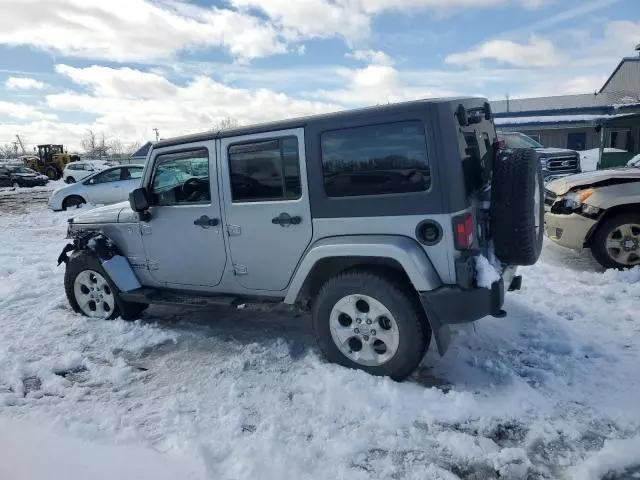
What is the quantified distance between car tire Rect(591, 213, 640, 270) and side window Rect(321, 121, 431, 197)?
3.76 meters

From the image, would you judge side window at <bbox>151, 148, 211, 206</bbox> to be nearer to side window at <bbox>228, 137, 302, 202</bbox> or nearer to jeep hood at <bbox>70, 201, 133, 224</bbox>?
side window at <bbox>228, 137, 302, 202</bbox>

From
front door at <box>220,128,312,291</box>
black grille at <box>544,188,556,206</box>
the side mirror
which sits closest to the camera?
front door at <box>220,128,312,291</box>

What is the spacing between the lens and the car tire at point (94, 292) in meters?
4.92

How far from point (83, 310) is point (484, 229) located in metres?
4.25

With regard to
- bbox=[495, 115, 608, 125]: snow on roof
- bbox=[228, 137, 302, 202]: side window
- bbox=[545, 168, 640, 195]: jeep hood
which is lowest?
bbox=[545, 168, 640, 195]: jeep hood

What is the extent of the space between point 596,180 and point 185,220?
5027 mm

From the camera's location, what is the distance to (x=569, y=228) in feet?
19.5

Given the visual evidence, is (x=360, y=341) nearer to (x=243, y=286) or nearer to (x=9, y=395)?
(x=243, y=286)

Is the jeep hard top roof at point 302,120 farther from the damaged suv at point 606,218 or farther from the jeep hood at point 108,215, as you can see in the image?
the damaged suv at point 606,218

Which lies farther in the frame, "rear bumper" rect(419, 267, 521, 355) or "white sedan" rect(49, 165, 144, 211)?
"white sedan" rect(49, 165, 144, 211)

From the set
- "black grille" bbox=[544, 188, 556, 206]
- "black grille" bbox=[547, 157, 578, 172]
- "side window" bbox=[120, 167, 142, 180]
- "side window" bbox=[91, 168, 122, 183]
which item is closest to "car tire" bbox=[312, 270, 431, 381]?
"black grille" bbox=[544, 188, 556, 206]

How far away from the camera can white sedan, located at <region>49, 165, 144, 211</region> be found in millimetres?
14680

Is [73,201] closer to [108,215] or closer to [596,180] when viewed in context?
[108,215]

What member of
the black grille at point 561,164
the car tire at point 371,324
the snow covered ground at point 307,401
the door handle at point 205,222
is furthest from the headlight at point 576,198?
the black grille at point 561,164
